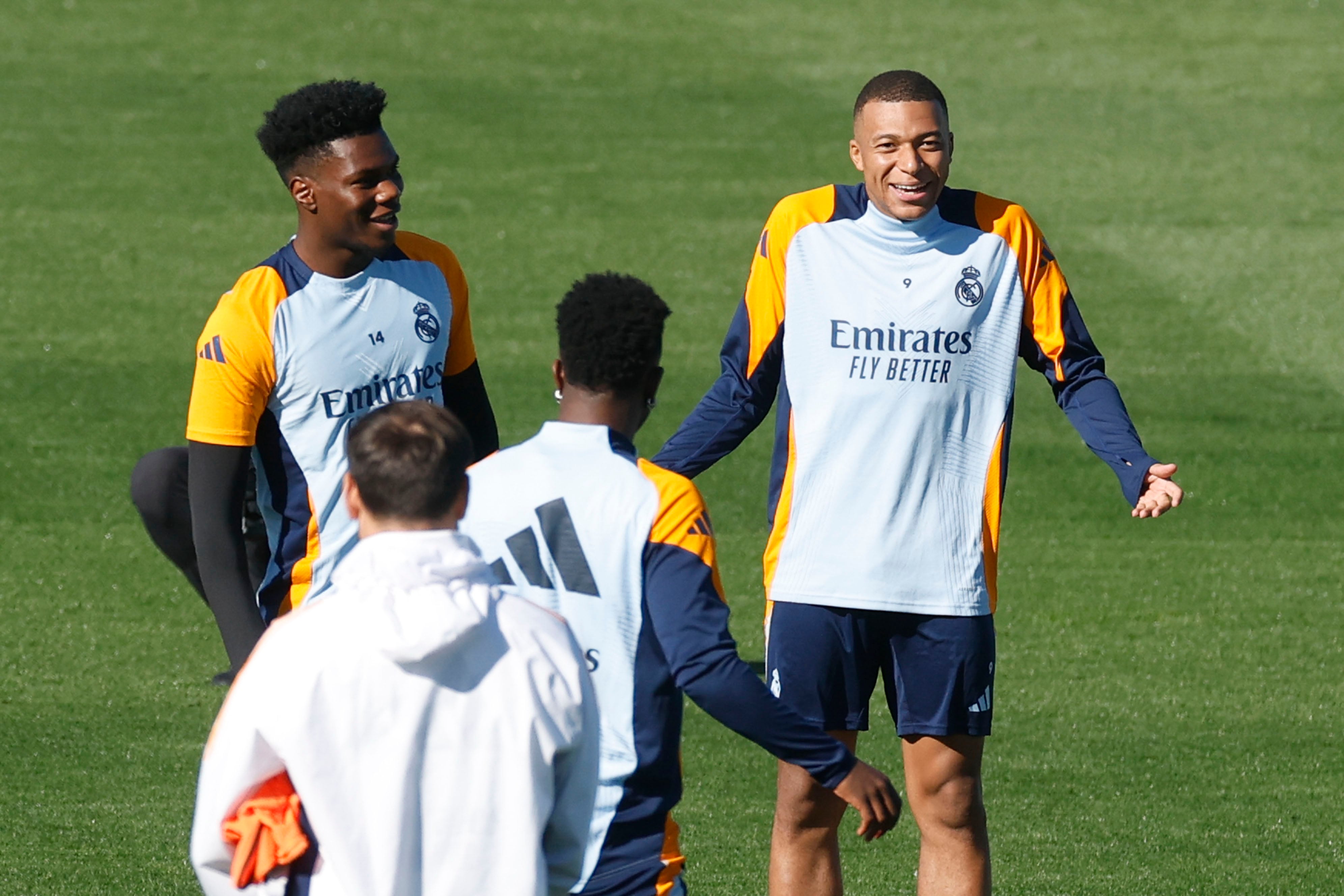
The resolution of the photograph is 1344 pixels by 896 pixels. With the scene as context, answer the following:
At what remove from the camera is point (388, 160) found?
4.23 metres

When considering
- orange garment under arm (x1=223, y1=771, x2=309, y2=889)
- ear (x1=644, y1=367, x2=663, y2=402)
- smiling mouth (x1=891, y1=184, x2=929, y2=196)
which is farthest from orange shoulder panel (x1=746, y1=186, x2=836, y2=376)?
orange garment under arm (x1=223, y1=771, x2=309, y2=889)

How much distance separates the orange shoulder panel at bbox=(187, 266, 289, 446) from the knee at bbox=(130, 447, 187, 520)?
246 centimetres

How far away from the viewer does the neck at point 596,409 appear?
3.30m

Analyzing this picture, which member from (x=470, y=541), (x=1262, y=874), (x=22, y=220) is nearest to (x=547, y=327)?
(x=22, y=220)

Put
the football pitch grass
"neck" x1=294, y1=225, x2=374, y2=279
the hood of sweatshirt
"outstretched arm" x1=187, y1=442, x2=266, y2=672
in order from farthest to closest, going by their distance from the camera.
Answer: the football pitch grass < "neck" x1=294, y1=225, x2=374, y2=279 < "outstretched arm" x1=187, y1=442, x2=266, y2=672 < the hood of sweatshirt

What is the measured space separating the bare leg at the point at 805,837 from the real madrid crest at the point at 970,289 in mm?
1041

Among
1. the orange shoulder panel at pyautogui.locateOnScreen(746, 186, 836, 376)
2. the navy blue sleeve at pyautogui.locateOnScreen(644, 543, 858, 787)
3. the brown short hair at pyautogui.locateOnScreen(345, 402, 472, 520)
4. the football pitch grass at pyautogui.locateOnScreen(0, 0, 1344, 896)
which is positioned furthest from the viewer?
the football pitch grass at pyautogui.locateOnScreen(0, 0, 1344, 896)

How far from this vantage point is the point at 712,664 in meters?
3.11

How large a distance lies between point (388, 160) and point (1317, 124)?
13.8 m

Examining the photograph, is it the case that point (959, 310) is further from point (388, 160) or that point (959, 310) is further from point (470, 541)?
point (470, 541)

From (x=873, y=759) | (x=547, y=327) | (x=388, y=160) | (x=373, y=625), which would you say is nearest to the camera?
(x=373, y=625)

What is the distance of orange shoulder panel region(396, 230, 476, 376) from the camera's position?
4355 mm

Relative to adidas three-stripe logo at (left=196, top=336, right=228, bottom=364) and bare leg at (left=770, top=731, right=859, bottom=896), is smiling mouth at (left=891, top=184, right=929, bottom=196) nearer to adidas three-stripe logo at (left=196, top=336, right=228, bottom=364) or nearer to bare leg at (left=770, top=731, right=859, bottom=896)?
bare leg at (left=770, top=731, right=859, bottom=896)

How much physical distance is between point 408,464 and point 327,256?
1559 millimetres
